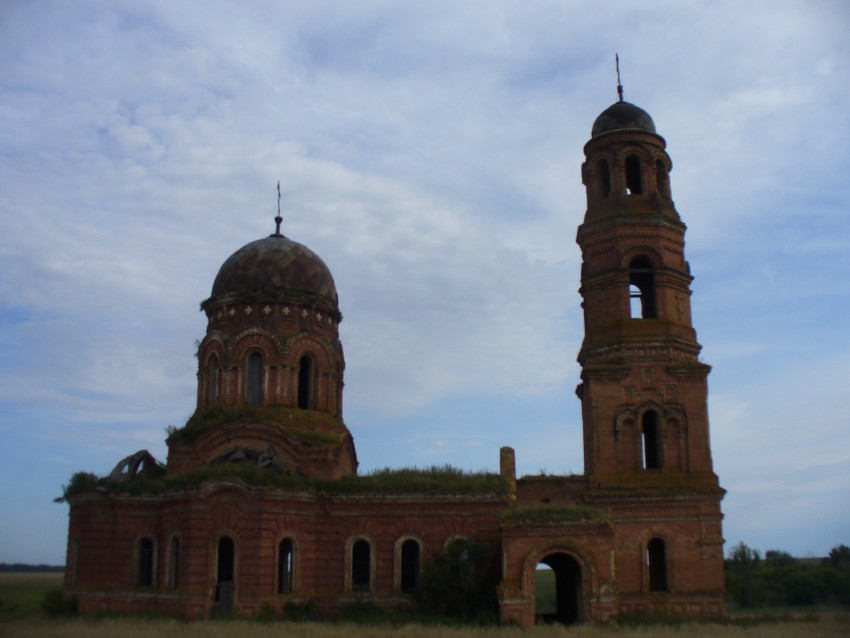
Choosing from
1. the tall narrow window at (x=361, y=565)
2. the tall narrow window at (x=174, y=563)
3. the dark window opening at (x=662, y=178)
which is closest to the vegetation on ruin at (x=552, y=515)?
the tall narrow window at (x=361, y=565)

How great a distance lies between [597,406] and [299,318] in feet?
32.5

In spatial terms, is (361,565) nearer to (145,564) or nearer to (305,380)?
(145,564)

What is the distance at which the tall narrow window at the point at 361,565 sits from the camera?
79.5 feet

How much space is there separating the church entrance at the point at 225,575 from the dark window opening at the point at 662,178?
1712 cm

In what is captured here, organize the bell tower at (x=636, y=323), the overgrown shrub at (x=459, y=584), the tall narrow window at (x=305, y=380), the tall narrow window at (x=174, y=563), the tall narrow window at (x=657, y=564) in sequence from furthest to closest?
1. the tall narrow window at (x=305, y=380)
2. the bell tower at (x=636, y=323)
3. the tall narrow window at (x=657, y=564)
4. the tall narrow window at (x=174, y=563)
5. the overgrown shrub at (x=459, y=584)

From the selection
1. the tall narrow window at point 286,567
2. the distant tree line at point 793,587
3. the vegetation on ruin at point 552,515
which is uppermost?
the vegetation on ruin at point 552,515

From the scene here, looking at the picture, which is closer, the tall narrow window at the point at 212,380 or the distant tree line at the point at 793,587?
the tall narrow window at the point at 212,380

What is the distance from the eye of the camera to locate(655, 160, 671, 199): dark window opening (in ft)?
91.9

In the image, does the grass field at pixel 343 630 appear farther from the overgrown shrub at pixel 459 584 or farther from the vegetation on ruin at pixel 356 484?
the vegetation on ruin at pixel 356 484

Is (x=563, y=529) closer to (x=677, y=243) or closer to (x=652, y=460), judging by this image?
(x=652, y=460)

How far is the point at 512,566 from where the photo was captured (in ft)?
73.2

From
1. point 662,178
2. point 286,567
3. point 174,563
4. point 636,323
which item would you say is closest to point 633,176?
point 662,178

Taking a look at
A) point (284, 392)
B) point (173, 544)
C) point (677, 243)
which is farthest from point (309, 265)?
point (677, 243)

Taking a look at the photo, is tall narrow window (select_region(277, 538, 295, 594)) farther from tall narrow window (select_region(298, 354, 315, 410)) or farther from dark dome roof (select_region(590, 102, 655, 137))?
dark dome roof (select_region(590, 102, 655, 137))
